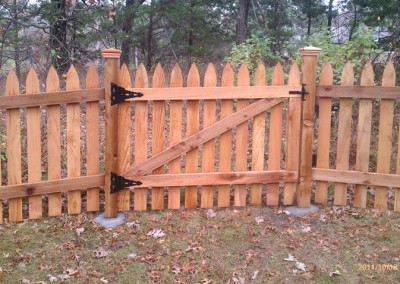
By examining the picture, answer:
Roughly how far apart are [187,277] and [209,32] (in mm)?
11795

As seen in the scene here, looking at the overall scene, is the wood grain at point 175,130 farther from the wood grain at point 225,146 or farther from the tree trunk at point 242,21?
the tree trunk at point 242,21

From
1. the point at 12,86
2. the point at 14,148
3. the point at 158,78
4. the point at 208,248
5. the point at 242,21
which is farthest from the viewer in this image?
the point at 242,21

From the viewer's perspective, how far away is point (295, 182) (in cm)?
457

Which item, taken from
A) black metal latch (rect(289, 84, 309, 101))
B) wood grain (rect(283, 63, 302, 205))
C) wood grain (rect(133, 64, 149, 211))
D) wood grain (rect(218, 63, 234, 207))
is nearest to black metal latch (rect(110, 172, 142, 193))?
wood grain (rect(133, 64, 149, 211))

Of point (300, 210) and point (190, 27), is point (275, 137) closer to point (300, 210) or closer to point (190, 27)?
point (300, 210)

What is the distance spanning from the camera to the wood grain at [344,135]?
442 cm

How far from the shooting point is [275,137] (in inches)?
A: 178

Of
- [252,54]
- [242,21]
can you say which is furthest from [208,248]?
[242,21]

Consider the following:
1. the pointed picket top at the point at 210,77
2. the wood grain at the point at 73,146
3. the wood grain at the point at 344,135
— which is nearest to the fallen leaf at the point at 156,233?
the wood grain at the point at 73,146

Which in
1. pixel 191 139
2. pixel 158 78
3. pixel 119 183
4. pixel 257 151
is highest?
pixel 158 78

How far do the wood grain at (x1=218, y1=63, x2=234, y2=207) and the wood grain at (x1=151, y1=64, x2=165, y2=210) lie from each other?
24.1 inches

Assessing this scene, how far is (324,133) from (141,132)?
1932mm

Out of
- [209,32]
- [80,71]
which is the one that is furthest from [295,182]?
[209,32]

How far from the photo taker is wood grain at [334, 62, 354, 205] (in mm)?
4418
